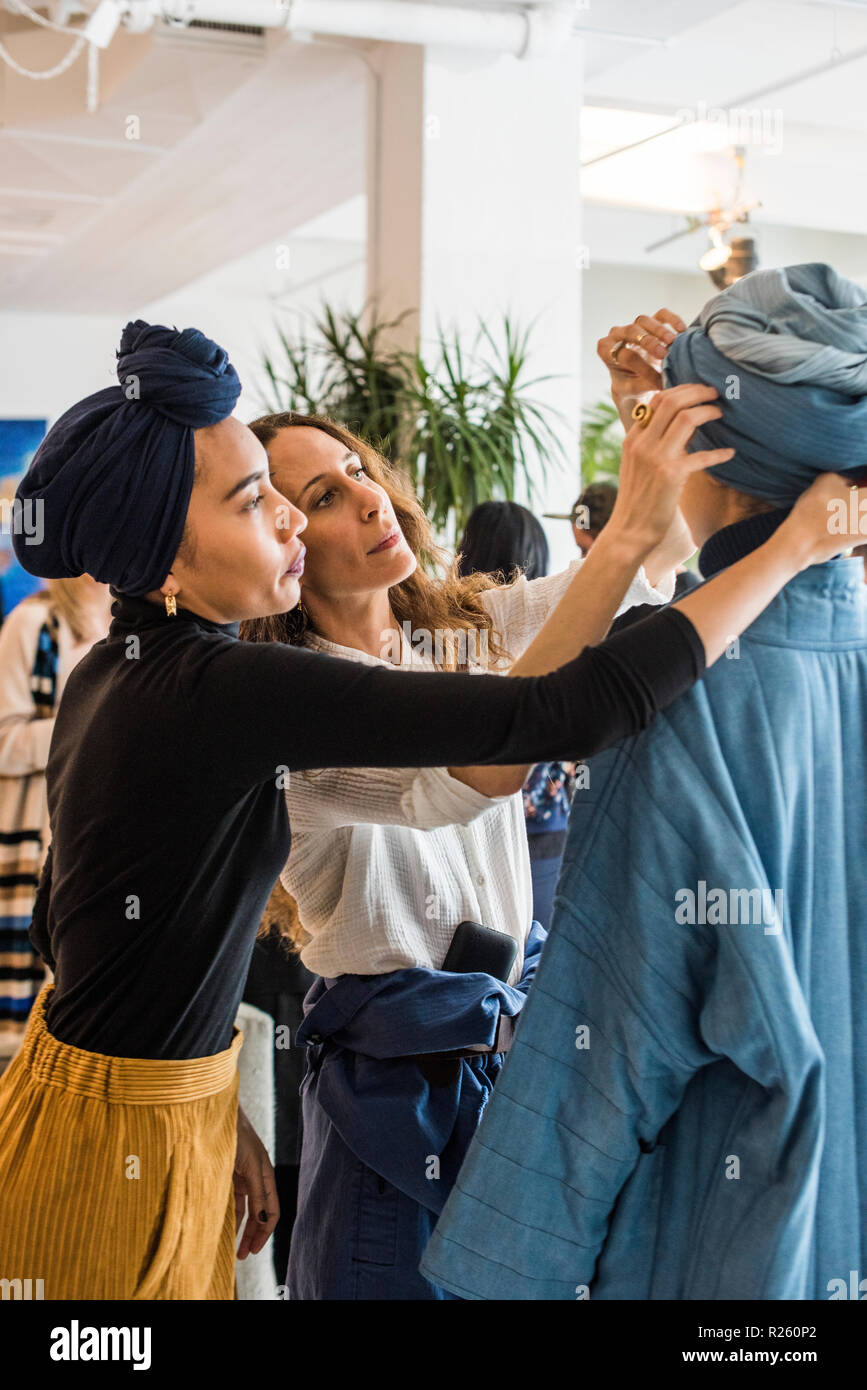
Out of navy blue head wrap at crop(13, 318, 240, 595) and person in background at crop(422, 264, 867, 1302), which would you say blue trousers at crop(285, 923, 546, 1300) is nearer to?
person in background at crop(422, 264, 867, 1302)

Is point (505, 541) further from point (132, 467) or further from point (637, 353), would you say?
point (132, 467)

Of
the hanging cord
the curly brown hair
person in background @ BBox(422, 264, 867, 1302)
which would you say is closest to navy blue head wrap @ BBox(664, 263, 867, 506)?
person in background @ BBox(422, 264, 867, 1302)

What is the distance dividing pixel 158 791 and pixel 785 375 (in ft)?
2.13

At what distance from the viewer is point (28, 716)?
11.8 feet

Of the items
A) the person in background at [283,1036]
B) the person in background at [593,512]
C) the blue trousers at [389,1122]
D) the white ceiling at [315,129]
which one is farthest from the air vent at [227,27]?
the blue trousers at [389,1122]

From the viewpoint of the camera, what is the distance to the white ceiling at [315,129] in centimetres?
526

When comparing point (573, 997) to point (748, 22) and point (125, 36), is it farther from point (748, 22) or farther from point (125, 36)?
point (125, 36)

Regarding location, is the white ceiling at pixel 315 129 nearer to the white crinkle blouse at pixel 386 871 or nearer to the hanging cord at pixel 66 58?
the hanging cord at pixel 66 58

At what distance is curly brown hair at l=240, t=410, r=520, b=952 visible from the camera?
1.68 meters

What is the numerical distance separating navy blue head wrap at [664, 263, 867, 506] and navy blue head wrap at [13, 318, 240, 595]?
1.54ft

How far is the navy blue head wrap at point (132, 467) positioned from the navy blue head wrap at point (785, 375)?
47 cm

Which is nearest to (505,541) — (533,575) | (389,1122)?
(533,575)

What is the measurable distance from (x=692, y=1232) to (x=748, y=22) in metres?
5.14
